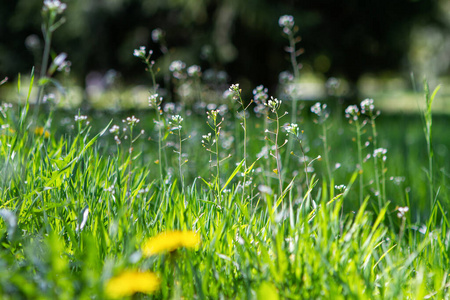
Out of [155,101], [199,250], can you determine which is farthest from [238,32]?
[199,250]

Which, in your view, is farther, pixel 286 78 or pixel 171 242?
pixel 286 78

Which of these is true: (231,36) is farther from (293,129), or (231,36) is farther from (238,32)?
(293,129)

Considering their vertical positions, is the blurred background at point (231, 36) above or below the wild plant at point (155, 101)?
above

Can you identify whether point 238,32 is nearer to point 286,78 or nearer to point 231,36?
point 231,36

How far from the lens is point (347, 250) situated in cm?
120

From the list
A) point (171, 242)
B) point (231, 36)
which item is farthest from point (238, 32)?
point (171, 242)

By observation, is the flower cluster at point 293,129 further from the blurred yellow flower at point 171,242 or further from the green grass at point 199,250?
the blurred yellow flower at point 171,242

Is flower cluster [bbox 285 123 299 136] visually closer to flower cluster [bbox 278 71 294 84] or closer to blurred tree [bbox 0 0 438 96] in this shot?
flower cluster [bbox 278 71 294 84]

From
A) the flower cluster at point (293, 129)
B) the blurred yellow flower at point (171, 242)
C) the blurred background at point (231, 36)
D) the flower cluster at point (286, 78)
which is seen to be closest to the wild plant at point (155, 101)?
the flower cluster at point (293, 129)

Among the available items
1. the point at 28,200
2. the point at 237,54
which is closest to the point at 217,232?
the point at 28,200

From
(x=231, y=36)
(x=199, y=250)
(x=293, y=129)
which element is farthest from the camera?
(x=231, y=36)

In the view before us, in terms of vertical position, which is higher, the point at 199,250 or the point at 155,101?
the point at 155,101

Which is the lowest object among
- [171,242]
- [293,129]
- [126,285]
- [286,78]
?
[126,285]

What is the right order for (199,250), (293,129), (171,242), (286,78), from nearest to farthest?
(171,242), (199,250), (293,129), (286,78)
